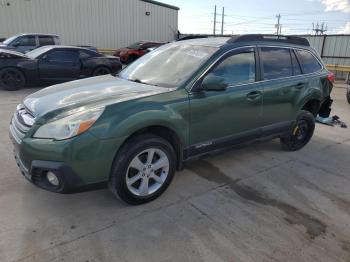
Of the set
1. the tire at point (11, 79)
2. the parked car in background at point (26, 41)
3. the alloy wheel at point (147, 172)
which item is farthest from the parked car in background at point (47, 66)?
the alloy wheel at point (147, 172)

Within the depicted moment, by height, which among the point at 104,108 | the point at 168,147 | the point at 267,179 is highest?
the point at 104,108

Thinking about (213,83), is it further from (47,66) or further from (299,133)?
(47,66)

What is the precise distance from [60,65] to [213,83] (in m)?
7.62

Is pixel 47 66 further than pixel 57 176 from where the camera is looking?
Yes

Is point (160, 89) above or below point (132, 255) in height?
above

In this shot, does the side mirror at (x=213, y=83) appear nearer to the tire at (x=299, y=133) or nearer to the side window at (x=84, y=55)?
the tire at (x=299, y=133)

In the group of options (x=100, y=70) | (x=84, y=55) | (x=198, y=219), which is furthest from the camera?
(x=100, y=70)

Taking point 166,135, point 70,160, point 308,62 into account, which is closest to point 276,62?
point 308,62

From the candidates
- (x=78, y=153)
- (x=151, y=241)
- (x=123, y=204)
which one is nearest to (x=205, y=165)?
(x=123, y=204)

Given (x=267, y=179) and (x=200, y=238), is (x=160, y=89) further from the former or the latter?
(x=267, y=179)

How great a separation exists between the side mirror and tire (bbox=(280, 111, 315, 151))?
1.86 metres

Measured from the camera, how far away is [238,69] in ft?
12.4

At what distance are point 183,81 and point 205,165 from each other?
1388 mm

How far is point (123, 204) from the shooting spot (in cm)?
322
